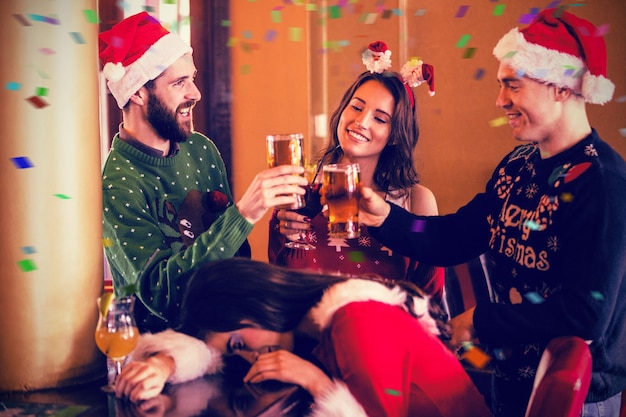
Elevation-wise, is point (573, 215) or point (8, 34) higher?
point (8, 34)

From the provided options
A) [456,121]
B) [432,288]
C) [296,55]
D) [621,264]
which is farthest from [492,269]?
[296,55]

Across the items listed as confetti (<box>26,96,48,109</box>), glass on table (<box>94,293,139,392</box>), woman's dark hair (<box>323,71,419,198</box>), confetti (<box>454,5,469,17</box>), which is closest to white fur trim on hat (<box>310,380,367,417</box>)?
glass on table (<box>94,293,139,392</box>)

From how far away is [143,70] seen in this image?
210cm

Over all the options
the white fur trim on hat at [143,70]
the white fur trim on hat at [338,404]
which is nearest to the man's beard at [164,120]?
the white fur trim on hat at [143,70]

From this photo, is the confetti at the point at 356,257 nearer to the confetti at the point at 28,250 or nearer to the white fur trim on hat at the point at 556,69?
the white fur trim on hat at the point at 556,69

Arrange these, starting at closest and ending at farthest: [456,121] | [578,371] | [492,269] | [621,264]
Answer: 1. [578,371]
2. [621,264]
3. [492,269]
4. [456,121]

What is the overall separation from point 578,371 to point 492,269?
0.64m

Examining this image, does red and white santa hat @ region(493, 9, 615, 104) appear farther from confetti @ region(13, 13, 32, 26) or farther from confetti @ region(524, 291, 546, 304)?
confetti @ region(13, 13, 32, 26)

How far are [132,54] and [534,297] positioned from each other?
50.3 inches

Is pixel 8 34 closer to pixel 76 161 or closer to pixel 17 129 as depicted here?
pixel 17 129

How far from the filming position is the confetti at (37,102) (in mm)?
1734

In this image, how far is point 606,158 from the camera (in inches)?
68.7

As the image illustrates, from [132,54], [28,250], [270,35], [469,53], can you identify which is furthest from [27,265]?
[469,53]

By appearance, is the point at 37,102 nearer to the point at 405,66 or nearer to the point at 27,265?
the point at 27,265
